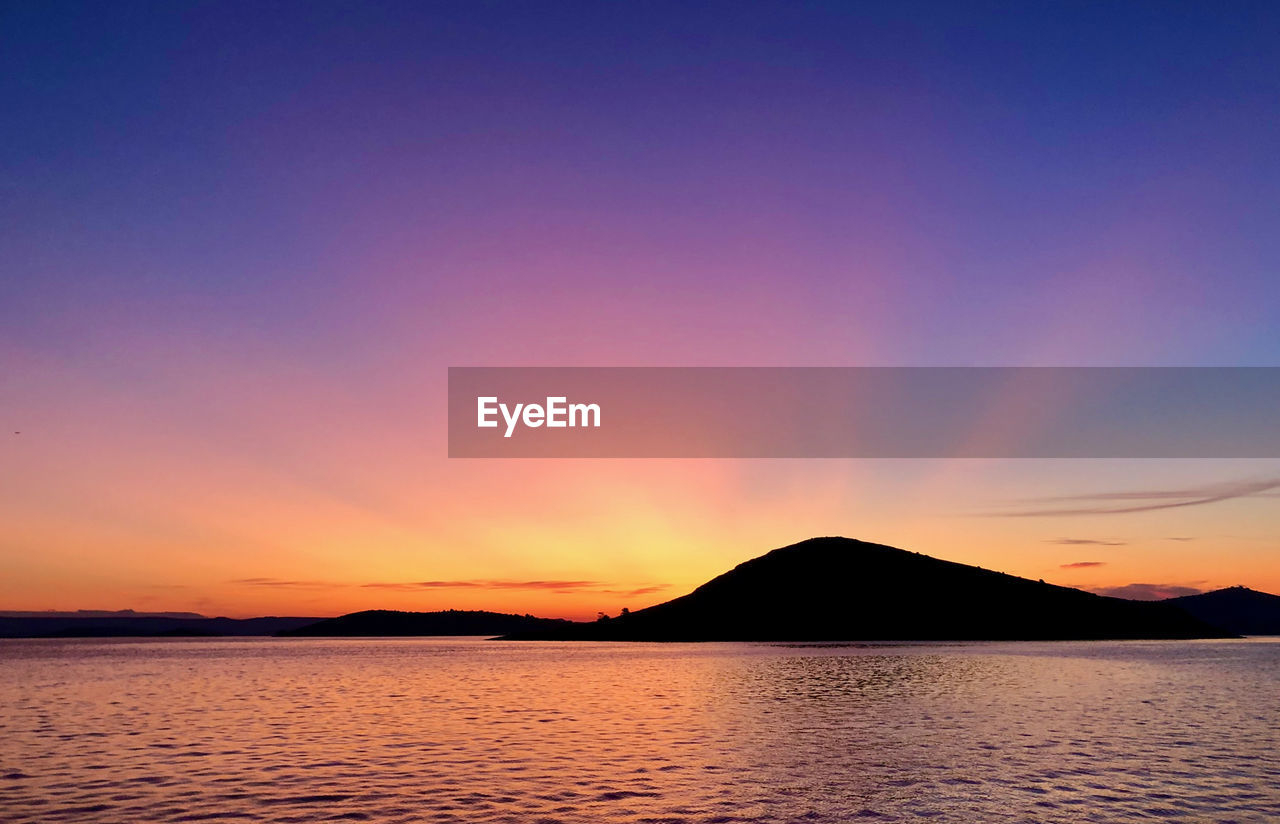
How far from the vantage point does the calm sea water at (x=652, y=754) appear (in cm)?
3319

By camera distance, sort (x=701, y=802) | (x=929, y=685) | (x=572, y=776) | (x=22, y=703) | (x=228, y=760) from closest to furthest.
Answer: (x=701, y=802) → (x=572, y=776) → (x=228, y=760) → (x=22, y=703) → (x=929, y=685)

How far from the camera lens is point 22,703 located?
7975 cm

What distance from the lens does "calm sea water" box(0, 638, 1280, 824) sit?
109ft

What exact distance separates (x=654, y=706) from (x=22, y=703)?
177 ft

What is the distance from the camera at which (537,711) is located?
6862 centimetres

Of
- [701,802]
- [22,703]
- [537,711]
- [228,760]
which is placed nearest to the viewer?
[701,802]

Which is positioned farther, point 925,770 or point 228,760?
point 228,760

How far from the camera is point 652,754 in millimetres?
45625

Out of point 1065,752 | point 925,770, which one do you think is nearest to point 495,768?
point 925,770

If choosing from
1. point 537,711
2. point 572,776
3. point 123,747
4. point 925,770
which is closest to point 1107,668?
point 537,711

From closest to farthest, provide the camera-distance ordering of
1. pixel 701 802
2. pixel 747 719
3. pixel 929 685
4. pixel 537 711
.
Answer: pixel 701 802 < pixel 747 719 < pixel 537 711 < pixel 929 685

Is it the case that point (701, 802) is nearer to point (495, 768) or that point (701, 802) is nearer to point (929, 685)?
point (495, 768)

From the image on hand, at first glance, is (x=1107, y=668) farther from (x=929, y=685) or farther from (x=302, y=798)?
(x=302, y=798)

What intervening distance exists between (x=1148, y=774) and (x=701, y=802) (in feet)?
66.2
